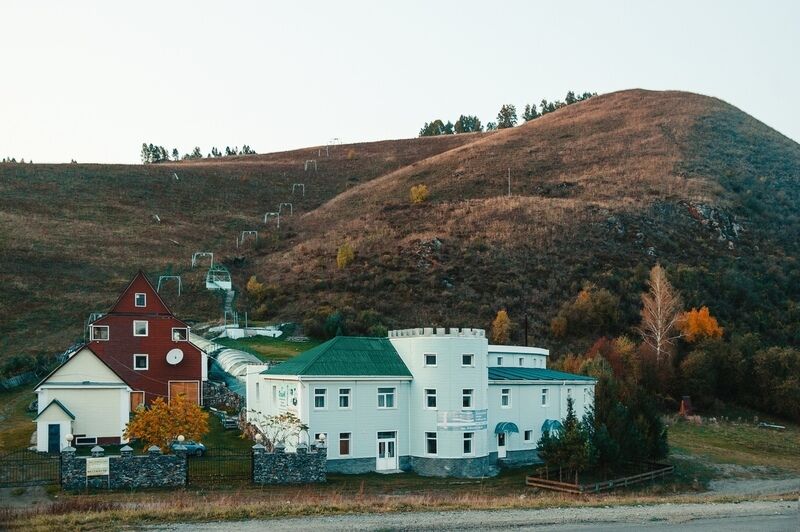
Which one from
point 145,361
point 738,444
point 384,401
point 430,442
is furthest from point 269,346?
point 738,444

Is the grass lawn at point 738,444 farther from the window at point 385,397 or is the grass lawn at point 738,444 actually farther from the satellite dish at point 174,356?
the satellite dish at point 174,356

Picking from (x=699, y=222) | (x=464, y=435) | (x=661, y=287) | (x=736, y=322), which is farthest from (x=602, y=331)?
(x=464, y=435)

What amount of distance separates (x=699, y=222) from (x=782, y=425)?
135ft

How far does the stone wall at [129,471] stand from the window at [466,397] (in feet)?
46.2

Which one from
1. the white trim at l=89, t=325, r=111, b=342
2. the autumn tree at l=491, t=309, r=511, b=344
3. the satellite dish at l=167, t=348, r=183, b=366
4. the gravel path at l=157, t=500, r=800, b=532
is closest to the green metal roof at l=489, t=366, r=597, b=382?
the gravel path at l=157, t=500, r=800, b=532

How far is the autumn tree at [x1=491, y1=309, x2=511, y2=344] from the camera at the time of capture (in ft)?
230

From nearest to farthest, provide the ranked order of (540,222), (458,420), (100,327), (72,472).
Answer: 1. (72,472)
2. (458,420)
3. (100,327)
4. (540,222)

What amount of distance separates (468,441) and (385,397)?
4427 mm

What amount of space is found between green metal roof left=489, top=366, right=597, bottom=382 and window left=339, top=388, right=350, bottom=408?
777 centimetres

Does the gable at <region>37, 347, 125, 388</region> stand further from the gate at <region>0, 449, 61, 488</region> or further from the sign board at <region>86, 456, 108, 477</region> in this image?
the sign board at <region>86, 456, 108, 477</region>

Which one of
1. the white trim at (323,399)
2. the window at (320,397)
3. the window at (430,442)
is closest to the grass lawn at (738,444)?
the window at (430,442)

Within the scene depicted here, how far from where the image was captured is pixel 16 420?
45.7 metres

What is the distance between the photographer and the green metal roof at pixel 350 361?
40.3m

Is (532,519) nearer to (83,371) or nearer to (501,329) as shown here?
(83,371)
